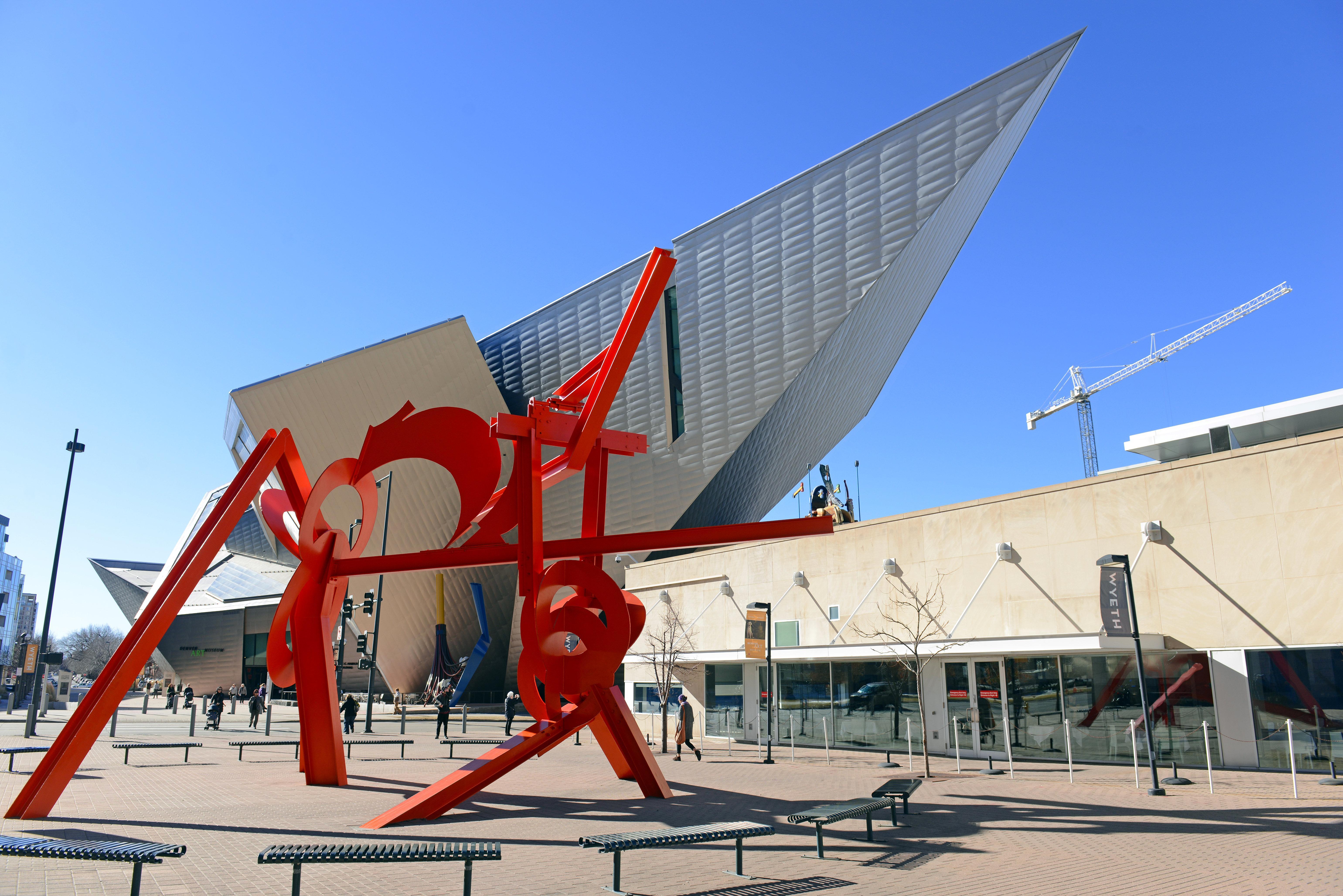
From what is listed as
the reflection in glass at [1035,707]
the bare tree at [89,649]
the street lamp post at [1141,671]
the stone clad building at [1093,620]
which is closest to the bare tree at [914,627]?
the stone clad building at [1093,620]

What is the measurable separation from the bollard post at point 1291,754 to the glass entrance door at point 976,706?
4945mm

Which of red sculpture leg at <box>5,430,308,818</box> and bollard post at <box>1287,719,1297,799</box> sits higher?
red sculpture leg at <box>5,430,308,818</box>

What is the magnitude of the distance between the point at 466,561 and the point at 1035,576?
512 inches

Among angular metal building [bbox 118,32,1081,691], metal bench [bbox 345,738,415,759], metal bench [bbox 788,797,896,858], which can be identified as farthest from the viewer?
angular metal building [bbox 118,32,1081,691]

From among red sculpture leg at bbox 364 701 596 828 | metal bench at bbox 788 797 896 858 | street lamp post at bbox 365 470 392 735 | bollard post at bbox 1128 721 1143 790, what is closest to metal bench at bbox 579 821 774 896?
metal bench at bbox 788 797 896 858

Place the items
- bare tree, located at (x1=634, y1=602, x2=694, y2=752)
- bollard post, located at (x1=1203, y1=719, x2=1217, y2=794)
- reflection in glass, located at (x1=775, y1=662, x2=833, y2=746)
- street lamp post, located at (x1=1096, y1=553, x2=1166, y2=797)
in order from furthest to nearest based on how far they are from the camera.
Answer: bare tree, located at (x1=634, y1=602, x2=694, y2=752), reflection in glass, located at (x1=775, y1=662, x2=833, y2=746), street lamp post, located at (x1=1096, y1=553, x2=1166, y2=797), bollard post, located at (x1=1203, y1=719, x2=1217, y2=794)

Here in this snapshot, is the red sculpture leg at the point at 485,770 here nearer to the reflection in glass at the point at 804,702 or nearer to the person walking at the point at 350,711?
the reflection in glass at the point at 804,702

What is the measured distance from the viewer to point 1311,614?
15.1 meters

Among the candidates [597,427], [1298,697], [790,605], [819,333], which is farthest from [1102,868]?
[819,333]

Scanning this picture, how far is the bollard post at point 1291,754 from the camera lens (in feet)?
40.7

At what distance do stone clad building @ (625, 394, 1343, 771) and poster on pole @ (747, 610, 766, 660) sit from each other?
220 centimetres

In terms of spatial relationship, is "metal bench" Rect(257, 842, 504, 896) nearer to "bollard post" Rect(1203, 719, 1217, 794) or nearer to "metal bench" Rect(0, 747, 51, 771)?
"metal bench" Rect(0, 747, 51, 771)

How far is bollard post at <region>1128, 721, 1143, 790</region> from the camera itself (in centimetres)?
1431

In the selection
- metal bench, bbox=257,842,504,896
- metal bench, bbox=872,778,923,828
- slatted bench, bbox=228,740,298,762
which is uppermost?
metal bench, bbox=257,842,504,896
